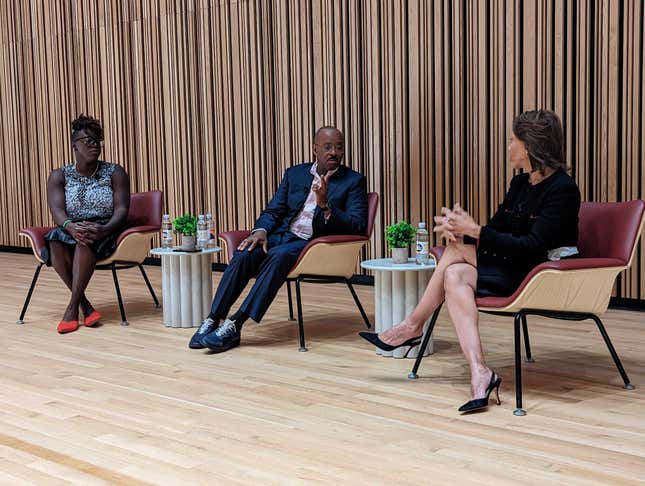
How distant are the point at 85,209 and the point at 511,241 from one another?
3436 mm

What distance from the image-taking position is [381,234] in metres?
7.61

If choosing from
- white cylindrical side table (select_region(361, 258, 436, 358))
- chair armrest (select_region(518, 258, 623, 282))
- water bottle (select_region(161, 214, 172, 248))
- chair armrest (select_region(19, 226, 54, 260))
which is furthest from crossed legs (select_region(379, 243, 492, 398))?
chair armrest (select_region(19, 226, 54, 260))

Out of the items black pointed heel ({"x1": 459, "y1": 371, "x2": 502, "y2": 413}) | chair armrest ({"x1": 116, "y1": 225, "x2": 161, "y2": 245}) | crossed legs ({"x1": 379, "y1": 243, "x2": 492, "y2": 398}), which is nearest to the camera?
black pointed heel ({"x1": 459, "y1": 371, "x2": 502, "y2": 413})

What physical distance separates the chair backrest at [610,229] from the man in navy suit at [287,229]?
1.54 metres

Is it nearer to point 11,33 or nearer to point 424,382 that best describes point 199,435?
point 424,382

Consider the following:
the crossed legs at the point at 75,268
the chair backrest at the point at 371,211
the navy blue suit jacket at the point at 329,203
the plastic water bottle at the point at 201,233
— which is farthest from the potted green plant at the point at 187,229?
the chair backrest at the point at 371,211

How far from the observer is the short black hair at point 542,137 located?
4.01 metres

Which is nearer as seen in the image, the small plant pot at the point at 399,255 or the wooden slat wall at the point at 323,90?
the small plant pot at the point at 399,255

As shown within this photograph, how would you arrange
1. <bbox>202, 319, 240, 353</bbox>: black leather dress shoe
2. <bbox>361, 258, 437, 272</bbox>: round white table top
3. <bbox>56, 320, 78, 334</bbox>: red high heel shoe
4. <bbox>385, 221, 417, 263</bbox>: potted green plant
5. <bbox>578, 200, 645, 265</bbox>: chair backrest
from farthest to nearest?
<bbox>56, 320, 78, 334</bbox>: red high heel shoe → <bbox>202, 319, 240, 353</bbox>: black leather dress shoe → <bbox>385, 221, 417, 263</bbox>: potted green plant → <bbox>361, 258, 437, 272</bbox>: round white table top → <bbox>578, 200, 645, 265</bbox>: chair backrest

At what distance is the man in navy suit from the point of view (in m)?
5.09

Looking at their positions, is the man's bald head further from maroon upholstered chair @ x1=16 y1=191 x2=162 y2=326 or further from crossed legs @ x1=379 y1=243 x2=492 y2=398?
crossed legs @ x1=379 y1=243 x2=492 y2=398

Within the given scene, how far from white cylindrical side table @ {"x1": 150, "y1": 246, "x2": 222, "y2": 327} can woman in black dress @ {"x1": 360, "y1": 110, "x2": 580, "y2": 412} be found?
2093mm

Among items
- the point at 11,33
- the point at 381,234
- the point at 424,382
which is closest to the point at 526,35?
the point at 381,234

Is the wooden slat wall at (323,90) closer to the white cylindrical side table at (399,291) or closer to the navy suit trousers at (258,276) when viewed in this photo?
the white cylindrical side table at (399,291)
